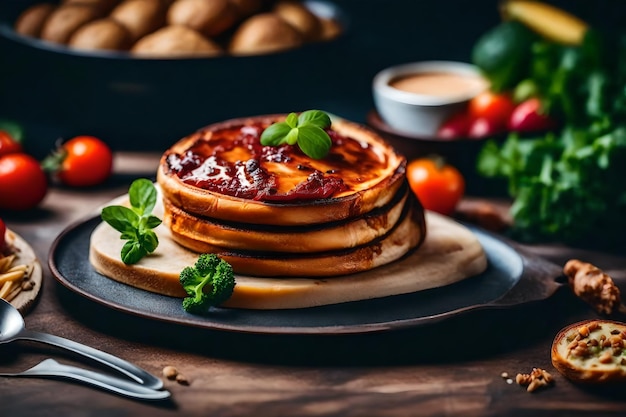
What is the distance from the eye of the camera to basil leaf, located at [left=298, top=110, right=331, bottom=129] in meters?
3.61

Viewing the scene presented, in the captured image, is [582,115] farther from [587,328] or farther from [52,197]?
[52,197]

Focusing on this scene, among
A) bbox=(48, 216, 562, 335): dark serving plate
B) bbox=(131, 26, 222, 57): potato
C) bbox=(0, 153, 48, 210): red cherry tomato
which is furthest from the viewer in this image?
bbox=(131, 26, 222, 57): potato

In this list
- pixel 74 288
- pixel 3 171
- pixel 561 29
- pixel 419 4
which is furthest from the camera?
pixel 419 4

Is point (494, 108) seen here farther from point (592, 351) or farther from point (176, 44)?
point (592, 351)

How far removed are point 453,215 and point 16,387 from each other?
7.95 feet

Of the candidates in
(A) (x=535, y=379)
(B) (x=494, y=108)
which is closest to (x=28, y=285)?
(A) (x=535, y=379)

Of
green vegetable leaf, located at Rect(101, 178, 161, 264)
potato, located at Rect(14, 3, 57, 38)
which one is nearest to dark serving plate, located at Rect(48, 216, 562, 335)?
green vegetable leaf, located at Rect(101, 178, 161, 264)

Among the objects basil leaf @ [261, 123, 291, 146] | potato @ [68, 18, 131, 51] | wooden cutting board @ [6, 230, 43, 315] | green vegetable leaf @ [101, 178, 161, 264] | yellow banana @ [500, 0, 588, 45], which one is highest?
yellow banana @ [500, 0, 588, 45]

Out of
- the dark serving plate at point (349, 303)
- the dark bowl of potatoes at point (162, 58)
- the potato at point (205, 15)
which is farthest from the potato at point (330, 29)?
the dark serving plate at point (349, 303)

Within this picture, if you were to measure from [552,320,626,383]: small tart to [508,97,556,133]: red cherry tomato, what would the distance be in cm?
175

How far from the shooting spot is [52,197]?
15.8 ft

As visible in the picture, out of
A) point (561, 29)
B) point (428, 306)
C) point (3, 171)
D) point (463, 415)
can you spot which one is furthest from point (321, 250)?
point (561, 29)

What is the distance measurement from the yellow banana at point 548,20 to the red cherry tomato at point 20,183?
2896 millimetres

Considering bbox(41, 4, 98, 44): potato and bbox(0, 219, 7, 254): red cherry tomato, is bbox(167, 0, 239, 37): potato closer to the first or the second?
bbox(41, 4, 98, 44): potato
